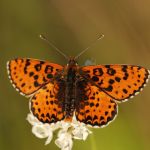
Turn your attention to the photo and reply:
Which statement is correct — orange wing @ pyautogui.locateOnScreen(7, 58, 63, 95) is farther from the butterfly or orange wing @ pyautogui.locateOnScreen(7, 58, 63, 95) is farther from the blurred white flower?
the blurred white flower

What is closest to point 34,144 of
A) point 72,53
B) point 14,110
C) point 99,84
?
point 14,110

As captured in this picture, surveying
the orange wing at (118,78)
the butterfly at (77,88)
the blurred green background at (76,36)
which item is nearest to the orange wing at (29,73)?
the butterfly at (77,88)

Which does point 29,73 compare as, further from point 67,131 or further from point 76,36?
point 76,36

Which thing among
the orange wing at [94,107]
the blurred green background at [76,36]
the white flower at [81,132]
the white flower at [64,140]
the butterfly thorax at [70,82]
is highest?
the blurred green background at [76,36]

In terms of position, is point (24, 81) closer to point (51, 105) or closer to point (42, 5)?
point (51, 105)

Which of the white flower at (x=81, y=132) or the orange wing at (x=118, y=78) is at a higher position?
the orange wing at (x=118, y=78)

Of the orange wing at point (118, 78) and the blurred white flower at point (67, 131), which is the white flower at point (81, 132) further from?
the orange wing at point (118, 78)

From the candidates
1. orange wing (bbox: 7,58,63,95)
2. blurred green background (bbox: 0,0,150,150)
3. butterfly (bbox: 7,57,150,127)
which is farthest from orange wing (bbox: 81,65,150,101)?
blurred green background (bbox: 0,0,150,150)
